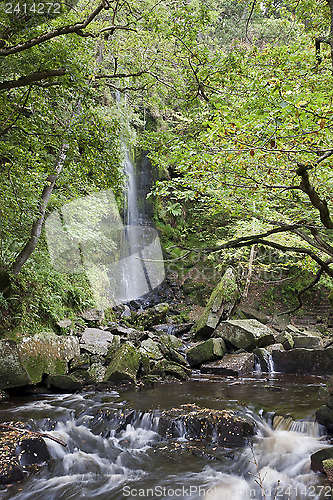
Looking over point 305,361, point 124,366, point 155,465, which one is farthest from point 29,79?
point 305,361

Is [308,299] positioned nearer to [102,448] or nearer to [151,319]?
[151,319]

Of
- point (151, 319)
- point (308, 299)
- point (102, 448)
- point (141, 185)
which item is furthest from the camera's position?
point (141, 185)

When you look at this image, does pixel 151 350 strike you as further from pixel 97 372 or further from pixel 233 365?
pixel 233 365

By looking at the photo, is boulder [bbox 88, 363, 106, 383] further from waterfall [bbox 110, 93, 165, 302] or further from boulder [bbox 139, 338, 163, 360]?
waterfall [bbox 110, 93, 165, 302]

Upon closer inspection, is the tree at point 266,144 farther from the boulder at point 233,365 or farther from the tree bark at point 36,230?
the boulder at point 233,365

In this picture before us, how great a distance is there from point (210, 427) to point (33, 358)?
13.8 feet

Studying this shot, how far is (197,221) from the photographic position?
2170 cm

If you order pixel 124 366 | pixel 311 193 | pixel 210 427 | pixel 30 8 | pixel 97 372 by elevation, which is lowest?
pixel 210 427

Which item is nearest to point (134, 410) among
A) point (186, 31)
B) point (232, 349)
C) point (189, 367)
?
point (189, 367)

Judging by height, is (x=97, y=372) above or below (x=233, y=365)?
above

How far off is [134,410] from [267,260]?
12.4m

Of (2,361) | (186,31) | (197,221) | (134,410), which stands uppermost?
(186,31)

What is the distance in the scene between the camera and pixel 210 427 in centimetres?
534

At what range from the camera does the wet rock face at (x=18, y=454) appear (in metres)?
4.21
